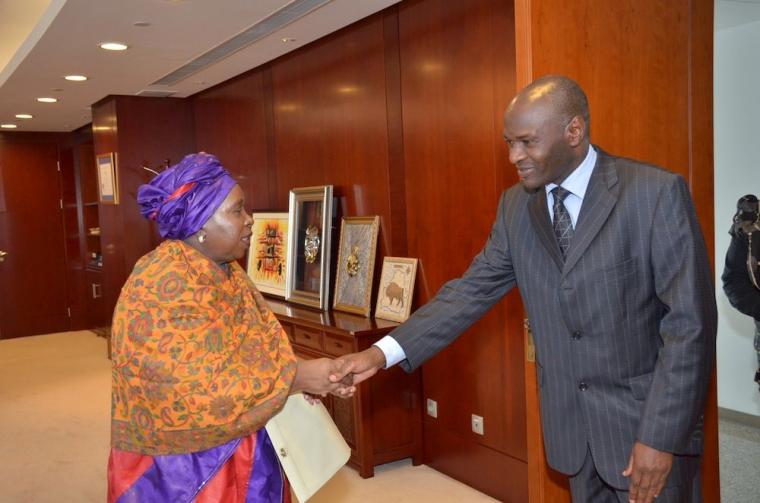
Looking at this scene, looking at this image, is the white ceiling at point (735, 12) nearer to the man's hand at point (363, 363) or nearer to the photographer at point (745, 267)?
the photographer at point (745, 267)

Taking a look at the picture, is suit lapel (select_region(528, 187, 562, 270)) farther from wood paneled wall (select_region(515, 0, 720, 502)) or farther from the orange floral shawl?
the orange floral shawl

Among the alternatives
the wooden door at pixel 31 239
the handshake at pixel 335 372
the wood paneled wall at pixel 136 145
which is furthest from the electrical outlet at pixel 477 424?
the wooden door at pixel 31 239

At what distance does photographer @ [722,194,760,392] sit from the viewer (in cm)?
328

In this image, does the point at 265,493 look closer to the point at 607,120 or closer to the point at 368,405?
the point at 607,120

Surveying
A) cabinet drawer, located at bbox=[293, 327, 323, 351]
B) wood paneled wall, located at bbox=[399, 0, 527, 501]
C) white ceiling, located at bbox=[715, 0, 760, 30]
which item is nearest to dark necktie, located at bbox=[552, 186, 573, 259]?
wood paneled wall, located at bbox=[399, 0, 527, 501]

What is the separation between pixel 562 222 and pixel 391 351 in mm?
759

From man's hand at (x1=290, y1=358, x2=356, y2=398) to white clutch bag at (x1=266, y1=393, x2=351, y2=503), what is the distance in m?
0.04

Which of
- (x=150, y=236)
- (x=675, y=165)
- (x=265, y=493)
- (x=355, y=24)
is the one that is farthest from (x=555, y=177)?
(x=150, y=236)

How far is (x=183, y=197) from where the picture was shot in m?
2.00

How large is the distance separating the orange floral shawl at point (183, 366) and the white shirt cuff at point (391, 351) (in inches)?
19.0

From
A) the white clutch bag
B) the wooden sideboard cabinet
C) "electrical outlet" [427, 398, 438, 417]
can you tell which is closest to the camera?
the white clutch bag

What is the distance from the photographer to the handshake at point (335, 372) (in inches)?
86.0

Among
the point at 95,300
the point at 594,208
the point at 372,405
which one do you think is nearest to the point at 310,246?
the point at 372,405

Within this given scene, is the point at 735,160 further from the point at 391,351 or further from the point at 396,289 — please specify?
the point at 391,351
